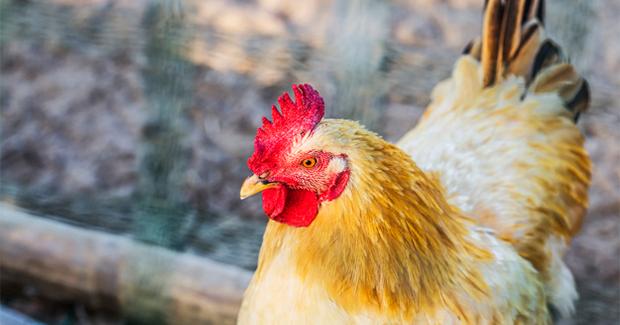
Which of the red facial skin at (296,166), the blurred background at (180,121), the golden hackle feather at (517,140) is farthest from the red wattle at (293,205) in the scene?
the blurred background at (180,121)

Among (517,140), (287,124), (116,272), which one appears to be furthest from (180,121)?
(287,124)

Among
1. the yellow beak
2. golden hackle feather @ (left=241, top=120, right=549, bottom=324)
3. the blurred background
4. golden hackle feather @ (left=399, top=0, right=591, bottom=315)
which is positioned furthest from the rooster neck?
the blurred background

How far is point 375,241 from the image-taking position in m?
1.25

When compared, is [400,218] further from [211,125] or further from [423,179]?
[211,125]

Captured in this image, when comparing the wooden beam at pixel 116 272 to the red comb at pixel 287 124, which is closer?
the red comb at pixel 287 124

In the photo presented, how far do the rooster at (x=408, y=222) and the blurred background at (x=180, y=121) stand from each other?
777mm

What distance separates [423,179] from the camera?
1330mm

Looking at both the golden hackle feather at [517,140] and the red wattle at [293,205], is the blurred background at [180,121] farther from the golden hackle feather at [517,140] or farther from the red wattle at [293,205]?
the red wattle at [293,205]

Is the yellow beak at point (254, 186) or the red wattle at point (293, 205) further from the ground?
the yellow beak at point (254, 186)

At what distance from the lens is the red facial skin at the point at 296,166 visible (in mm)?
1229

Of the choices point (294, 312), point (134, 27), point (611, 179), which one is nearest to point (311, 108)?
point (294, 312)

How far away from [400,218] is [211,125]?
1.87 m

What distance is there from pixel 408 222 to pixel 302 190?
0.70ft

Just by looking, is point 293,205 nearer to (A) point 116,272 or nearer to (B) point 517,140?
(B) point 517,140
